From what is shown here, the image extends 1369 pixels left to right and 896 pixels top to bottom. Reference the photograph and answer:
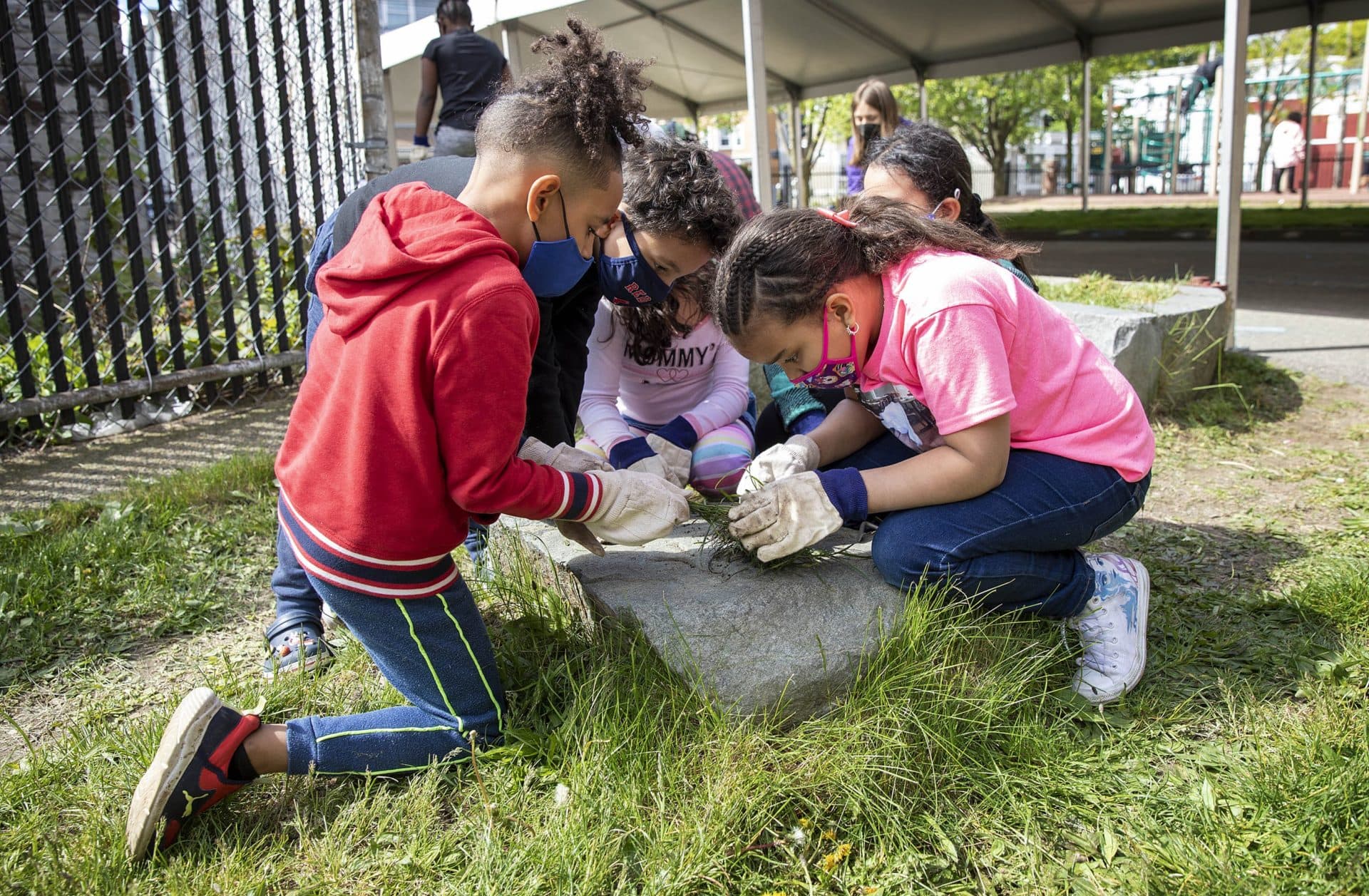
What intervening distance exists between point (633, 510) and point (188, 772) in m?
0.92

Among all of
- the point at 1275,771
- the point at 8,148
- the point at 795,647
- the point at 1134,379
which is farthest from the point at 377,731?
the point at 8,148

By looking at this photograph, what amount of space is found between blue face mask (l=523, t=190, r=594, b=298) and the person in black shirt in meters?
3.63

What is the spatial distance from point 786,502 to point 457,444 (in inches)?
26.6

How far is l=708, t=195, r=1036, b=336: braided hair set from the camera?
1971 millimetres

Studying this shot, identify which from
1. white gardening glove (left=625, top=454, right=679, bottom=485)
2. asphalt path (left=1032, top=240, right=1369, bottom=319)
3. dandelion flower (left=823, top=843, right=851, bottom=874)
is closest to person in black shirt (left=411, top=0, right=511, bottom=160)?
white gardening glove (left=625, top=454, right=679, bottom=485)

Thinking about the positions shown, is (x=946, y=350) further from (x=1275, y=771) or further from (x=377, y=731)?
(x=377, y=731)

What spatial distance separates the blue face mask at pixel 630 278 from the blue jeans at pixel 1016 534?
0.90 metres

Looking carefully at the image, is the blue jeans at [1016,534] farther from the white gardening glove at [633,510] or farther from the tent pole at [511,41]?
the tent pole at [511,41]

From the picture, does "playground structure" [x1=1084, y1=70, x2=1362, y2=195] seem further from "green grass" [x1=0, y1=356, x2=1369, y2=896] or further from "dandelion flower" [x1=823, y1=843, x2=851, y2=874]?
"dandelion flower" [x1=823, y1=843, x2=851, y2=874]

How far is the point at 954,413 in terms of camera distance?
192 cm

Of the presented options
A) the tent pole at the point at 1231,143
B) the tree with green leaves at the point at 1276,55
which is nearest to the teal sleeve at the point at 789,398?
the tent pole at the point at 1231,143

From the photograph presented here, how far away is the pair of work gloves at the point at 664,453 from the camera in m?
2.69

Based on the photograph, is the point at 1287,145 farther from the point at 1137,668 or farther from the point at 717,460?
the point at 1137,668

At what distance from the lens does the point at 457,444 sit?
1.75 metres
